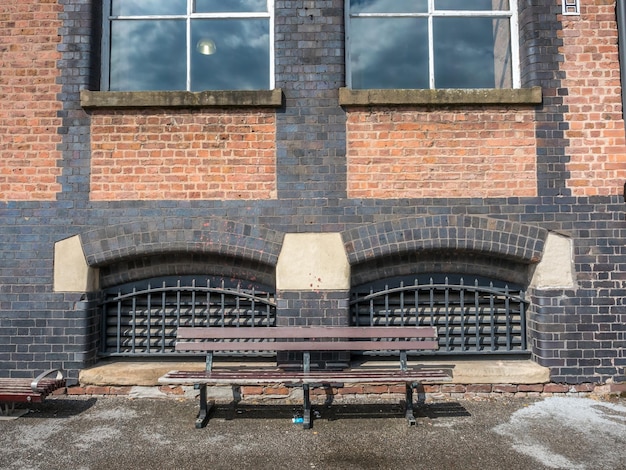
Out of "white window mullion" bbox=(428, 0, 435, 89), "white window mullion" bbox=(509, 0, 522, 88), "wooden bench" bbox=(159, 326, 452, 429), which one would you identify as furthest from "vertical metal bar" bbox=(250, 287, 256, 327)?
"white window mullion" bbox=(509, 0, 522, 88)

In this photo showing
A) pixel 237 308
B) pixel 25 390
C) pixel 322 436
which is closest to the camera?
pixel 322 436

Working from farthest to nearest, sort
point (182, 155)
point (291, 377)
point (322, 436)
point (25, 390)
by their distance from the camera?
point (182, 155)
point (25, 390)
point (291, 377)
point (322, 436)

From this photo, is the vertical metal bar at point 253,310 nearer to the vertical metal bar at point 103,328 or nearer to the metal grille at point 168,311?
the metal grille at point 168,311

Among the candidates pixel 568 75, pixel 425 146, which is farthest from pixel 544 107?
pixel 425 146

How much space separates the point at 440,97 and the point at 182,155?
272cm

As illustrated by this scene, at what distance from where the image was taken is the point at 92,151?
4.85 metres

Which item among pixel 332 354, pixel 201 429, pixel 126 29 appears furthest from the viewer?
pixel 126 29

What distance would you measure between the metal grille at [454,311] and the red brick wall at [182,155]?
1.61 metres

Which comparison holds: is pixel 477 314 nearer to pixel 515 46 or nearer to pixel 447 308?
pixel 447 308

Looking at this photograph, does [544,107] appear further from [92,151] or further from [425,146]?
[92,151]

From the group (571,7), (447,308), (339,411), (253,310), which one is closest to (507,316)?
(447,308)

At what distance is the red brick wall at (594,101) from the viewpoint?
4809 millimetres

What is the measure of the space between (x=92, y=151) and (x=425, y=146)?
3442 millimetres

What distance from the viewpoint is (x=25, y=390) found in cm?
419
